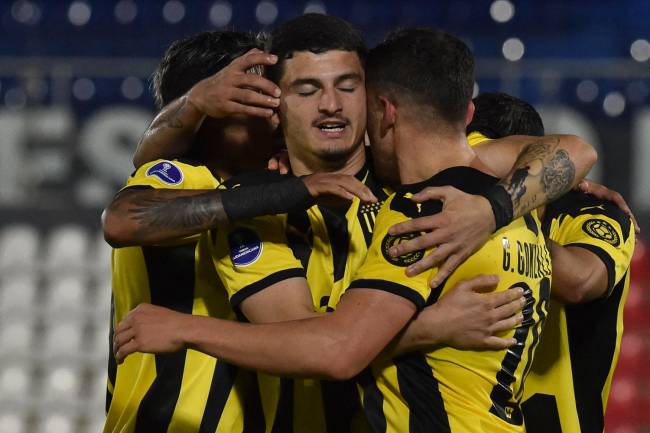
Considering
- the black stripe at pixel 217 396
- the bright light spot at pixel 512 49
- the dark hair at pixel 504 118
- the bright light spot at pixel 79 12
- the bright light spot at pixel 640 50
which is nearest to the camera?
the black stripe at pixel 217 396

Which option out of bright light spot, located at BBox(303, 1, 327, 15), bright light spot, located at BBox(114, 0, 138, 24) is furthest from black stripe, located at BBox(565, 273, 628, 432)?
bright light spot, located at BBox(114, 0, 138, 24)

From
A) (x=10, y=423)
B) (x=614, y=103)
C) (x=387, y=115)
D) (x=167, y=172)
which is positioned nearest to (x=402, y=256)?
(x=387, y=115)

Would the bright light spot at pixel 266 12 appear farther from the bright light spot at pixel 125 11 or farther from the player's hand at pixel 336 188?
the player's hand at pixel 336 188

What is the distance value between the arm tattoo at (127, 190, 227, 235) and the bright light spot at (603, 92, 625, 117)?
5455mm

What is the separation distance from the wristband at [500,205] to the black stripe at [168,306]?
0.93 metres

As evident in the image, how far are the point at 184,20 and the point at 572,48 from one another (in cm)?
335

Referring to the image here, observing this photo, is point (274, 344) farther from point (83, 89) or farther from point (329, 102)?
point (83, 89)

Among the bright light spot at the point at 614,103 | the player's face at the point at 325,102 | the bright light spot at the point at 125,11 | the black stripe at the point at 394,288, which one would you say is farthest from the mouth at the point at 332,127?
the bright light spot at the point at 125,11

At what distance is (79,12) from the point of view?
986 cm

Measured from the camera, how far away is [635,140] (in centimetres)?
760

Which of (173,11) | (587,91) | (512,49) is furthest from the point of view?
(173,11)

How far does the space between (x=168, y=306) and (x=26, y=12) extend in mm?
7014

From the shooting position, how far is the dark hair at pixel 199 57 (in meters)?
3.60

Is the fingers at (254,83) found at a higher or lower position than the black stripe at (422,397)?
higher
